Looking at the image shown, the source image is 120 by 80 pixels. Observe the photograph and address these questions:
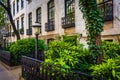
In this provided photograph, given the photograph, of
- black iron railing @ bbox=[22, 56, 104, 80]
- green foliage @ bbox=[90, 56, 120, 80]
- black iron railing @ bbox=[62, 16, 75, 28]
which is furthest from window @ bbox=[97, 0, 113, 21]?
green foliage @ bbox=[90, 56, 120, 80]

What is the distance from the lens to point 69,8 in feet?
52.1

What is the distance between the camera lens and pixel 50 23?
62.4ft

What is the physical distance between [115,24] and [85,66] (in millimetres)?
4466

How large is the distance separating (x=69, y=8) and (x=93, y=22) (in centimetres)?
969

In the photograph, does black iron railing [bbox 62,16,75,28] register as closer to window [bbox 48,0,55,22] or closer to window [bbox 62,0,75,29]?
window [bbox 62,0,75,29]

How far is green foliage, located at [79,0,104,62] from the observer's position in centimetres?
632

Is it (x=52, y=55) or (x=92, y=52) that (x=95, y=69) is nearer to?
(x=92, y=52)

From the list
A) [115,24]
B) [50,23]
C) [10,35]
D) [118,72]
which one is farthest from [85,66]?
[10,35]

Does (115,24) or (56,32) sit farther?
(56,32)

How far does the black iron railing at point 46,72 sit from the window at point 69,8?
21.2 feet

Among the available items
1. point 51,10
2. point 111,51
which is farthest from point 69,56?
point 51,10

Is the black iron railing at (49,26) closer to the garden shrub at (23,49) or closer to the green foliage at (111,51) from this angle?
the garden shrub at (23,49)

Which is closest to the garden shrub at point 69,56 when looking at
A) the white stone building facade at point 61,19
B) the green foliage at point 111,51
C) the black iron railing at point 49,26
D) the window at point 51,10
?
the green foliage at point 111,51

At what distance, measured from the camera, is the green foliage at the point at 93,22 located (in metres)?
6.32
